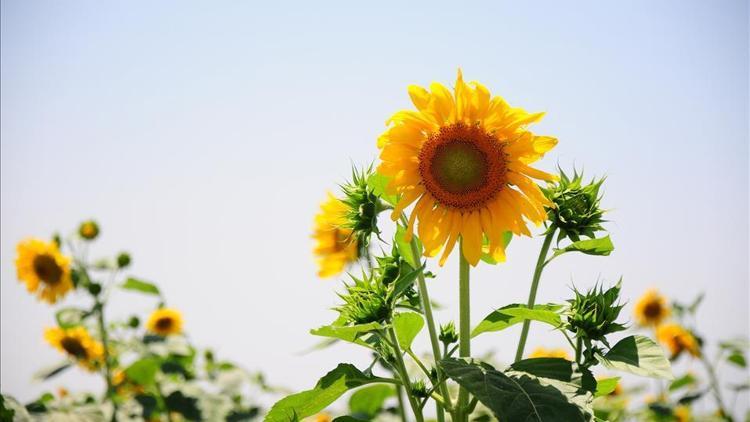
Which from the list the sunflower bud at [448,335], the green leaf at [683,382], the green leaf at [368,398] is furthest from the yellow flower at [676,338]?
the sunflower bud at [448,335]

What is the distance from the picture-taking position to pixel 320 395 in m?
1.66

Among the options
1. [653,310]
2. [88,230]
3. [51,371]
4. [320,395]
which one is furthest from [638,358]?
[653,310]

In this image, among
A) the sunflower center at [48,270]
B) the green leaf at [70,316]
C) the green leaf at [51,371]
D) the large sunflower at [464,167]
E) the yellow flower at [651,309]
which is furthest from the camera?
the yellow flower at [651,309]

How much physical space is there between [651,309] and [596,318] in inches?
183

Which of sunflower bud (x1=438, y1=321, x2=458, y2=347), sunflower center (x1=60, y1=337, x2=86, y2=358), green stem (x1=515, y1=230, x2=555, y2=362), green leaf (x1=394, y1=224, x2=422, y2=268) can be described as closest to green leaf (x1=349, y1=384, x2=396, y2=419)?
sunflower bud (x1=438, y1=321, x2=458, y2=347)

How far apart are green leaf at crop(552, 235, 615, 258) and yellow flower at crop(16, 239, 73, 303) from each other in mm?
3619

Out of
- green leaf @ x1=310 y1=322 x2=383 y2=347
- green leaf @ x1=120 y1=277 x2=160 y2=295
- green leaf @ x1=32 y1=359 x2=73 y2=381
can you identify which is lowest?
green leaf @ x1=32 y1=359 x2=73 y2=381

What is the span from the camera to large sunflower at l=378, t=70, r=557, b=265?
177 centimetres

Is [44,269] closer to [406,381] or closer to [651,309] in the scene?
[406,381]

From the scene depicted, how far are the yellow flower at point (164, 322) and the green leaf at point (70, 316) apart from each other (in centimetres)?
87

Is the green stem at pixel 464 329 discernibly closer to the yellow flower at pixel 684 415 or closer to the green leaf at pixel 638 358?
the green leaf at pixel 638 358

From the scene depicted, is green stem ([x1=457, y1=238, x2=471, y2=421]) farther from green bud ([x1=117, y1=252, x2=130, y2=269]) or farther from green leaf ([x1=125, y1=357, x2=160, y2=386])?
green bud ([x1=117, y1=252, x2=130, y2=269])

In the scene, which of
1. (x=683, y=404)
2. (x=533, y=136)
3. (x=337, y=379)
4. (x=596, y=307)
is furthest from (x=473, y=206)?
(x=683, y=404)

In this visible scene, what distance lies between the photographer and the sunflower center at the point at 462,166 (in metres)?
Answer: 1.82
